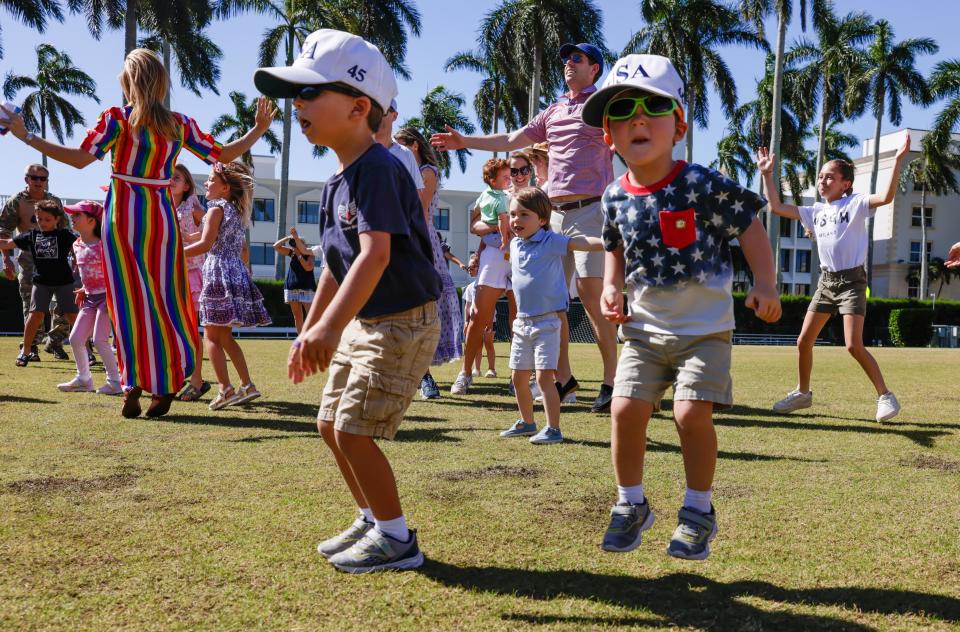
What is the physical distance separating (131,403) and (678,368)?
403 centimetres

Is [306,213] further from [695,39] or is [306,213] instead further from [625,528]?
[625,528]

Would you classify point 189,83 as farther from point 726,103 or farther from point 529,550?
point 529,550

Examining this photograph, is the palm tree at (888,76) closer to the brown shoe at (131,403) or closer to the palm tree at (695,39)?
the palm tree at (695,39)

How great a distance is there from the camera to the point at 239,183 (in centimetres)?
659

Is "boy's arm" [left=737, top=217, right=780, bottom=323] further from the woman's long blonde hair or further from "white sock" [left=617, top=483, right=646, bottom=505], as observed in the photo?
the woman's long blonde hair

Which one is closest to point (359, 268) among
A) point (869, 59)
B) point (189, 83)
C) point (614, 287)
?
point (614, 287)

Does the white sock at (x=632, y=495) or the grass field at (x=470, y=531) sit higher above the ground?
the white sock at (x=632, y=495)

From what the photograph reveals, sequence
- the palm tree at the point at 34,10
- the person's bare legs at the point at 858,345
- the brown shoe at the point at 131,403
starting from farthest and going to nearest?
the palm tree at the point at 34,10
the person's bare legs at the point at 858,345
the brown shoe at the point at 131,403

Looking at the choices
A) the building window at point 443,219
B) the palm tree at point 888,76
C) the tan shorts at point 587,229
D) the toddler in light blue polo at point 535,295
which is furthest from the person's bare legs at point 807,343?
the building window at point 443,219

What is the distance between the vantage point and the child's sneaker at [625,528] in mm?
2645

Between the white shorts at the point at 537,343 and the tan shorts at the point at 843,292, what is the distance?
237 cm

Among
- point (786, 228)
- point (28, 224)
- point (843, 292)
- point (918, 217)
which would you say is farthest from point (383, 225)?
point (786, 228)

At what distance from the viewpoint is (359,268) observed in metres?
2.51

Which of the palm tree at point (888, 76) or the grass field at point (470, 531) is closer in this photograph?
the grass field at point (470, 531)
